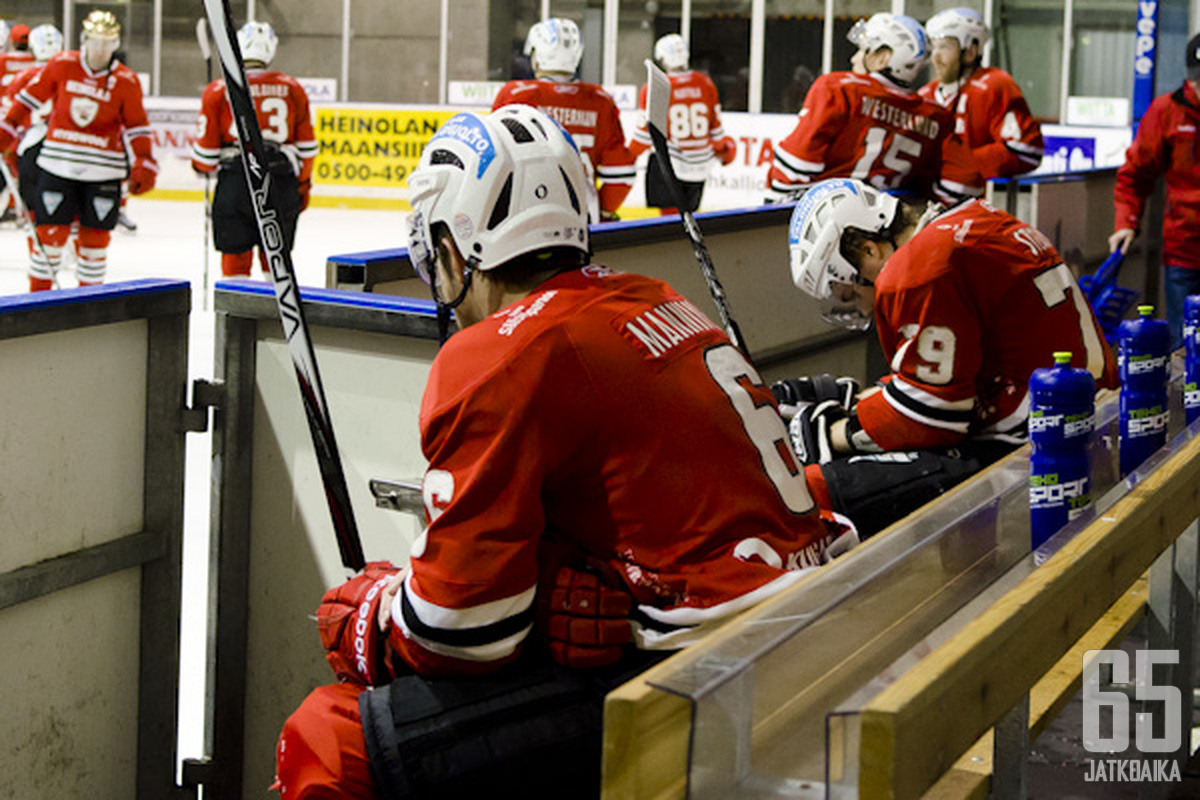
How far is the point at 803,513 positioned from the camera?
205 cm

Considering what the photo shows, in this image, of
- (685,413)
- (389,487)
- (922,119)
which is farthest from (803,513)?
(922,119)

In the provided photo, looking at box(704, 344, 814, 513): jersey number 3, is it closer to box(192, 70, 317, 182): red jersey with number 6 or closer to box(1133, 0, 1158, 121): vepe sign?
box(192, 70, 317, 182): red jersey with number 6

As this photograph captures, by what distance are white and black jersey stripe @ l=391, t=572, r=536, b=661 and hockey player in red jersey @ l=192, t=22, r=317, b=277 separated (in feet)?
20.4

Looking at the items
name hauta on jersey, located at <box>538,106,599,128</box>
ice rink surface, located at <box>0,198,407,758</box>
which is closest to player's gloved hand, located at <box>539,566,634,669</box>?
ice rink surface, located at <box>0,198,407,758</box>

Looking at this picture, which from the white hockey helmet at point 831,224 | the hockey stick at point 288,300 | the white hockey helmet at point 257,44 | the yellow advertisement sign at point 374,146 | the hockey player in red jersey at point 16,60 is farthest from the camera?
the yellow advertisement sign at point 374,146

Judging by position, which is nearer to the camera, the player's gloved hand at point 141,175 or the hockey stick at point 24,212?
the hockey stick at point 24,212

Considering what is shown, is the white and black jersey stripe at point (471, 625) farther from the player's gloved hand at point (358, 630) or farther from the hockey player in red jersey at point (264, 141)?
the hockey player in red jersey at point (264, 141)

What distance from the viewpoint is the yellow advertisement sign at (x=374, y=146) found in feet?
53.0

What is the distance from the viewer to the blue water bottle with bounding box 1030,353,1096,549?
2244mm

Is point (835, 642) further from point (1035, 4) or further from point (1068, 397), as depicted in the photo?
point (1035, 4)

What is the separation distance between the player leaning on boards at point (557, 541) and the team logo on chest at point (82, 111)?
282 inches

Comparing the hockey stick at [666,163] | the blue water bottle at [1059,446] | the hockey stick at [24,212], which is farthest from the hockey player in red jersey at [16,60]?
the blue water bottle at [1059,446]

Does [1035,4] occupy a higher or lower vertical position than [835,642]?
higher

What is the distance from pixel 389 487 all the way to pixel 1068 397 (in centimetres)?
97
